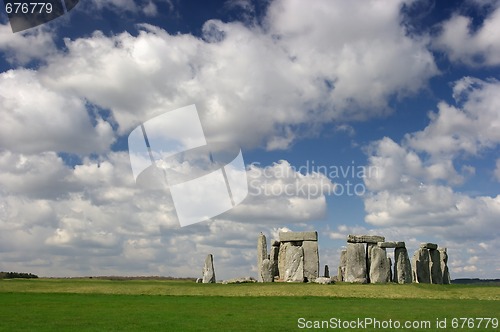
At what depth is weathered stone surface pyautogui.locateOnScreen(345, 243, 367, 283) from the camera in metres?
34.7

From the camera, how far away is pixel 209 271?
38.2m

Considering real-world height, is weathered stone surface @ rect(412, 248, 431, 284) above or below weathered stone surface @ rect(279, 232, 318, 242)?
below

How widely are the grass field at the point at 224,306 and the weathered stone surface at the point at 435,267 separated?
6.80 metres

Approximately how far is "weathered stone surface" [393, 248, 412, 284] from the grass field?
3.61m

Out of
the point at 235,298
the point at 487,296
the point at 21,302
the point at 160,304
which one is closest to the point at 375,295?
the point at 487,296

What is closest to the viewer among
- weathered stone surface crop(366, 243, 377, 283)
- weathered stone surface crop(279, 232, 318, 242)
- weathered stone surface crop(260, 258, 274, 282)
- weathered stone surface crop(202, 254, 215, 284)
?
weathered stone surface crop(366, 243, 377, 283)

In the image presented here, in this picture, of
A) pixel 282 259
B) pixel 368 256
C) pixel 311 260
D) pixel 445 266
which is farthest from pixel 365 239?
pixel 445 266

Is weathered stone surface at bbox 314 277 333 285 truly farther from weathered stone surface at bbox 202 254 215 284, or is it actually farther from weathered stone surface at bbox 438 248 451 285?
weathered stone surface at bbox 438 248 451 285

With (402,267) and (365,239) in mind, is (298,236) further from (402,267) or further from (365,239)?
(402,267)

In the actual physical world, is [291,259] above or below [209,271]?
above

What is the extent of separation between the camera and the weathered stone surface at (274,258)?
3858 centimetres

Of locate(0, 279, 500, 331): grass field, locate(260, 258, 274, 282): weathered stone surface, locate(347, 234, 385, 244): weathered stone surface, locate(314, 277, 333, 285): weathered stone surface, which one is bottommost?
locate(0, 279, 500, 331): grass field

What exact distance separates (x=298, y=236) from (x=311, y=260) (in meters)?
2.07

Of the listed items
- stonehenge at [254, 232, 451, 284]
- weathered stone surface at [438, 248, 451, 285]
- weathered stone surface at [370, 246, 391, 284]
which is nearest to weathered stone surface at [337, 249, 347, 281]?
stonehenge at [254, 232, 451, 284]
